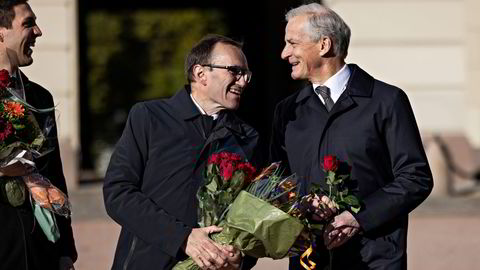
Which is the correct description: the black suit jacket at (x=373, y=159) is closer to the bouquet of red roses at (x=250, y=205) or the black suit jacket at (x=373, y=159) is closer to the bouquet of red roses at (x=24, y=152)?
the bouquet of red roses at (x=250, y=205)

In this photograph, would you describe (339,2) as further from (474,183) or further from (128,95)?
(128,95)

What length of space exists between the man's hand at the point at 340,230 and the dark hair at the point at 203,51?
887 millimetres

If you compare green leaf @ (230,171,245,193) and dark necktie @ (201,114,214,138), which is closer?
green leaf @ (230,171,245,193)

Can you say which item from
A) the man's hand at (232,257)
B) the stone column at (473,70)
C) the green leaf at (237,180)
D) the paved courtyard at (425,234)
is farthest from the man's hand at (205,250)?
the stone column at (473,70)

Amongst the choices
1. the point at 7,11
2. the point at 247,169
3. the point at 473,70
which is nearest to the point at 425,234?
the point at 473,70

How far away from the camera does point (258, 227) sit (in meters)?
4.64

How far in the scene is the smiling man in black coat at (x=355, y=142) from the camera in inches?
200

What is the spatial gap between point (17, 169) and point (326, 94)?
4.66 feet

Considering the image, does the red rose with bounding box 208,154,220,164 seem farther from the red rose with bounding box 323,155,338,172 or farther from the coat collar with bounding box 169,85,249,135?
the red rose with bounding box 323,155,338,172

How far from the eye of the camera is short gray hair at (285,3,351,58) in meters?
5.23

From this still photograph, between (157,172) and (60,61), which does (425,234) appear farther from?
(157,172)

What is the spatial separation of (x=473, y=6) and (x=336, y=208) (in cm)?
1302

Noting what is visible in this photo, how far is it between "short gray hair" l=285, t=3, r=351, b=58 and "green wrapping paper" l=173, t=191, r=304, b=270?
3.09ft

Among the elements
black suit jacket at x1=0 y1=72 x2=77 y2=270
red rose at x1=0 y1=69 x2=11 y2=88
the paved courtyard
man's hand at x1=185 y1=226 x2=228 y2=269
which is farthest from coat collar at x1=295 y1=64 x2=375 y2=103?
the paved courtyard
